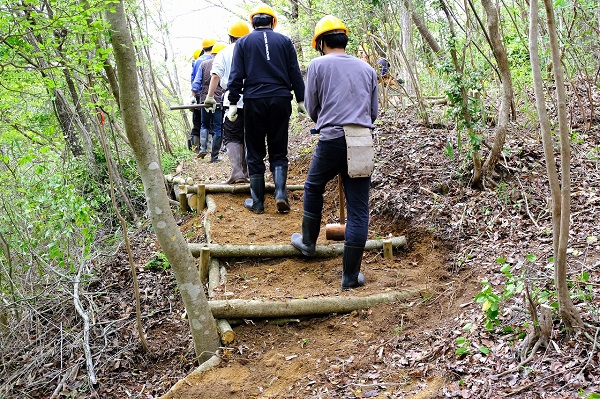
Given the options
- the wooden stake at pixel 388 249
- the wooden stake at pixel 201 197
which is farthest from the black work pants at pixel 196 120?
the wooden stake at pixel 388 249

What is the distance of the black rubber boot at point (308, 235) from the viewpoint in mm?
5148

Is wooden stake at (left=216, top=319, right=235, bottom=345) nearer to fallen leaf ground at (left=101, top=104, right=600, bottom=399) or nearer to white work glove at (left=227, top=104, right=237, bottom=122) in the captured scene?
fallen leaf ground at (left=101, top=104, right=600, bottom=399)

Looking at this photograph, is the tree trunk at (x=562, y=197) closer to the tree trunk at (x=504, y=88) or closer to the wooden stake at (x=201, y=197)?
the tree trunk at (x=504, y=88)

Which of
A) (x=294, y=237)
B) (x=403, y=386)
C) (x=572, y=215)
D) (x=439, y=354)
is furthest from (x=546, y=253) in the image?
(x=294, y=237)

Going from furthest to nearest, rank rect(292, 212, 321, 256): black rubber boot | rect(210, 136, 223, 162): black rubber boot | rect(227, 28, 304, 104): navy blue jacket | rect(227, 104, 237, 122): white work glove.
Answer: rect(210, 136, 223, 162): black rubber boot → rect(227, 104, 237, 122): white work glove → rect(227, 28, 304, 104): navy blue jacket → rect(292, 212, 321, 256): black rubber boot

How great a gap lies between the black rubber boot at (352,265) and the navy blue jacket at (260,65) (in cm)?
233

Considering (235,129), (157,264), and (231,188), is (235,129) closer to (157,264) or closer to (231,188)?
(231,188)

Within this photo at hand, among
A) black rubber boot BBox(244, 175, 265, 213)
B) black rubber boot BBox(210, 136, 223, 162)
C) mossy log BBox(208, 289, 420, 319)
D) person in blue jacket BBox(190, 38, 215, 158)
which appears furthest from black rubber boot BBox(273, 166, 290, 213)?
person in blue jacket BBox(190, 38, 215, 158)

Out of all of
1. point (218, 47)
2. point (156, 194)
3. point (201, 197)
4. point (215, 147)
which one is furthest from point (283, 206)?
point (218, 47)

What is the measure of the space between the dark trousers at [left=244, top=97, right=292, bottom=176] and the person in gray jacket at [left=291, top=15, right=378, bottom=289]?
127 centimetres

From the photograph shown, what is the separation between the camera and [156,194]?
13.1ft

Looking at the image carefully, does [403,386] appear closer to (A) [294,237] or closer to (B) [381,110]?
(A) [294,237]

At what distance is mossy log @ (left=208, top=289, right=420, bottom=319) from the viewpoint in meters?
4.50

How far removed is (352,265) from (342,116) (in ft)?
4.64
